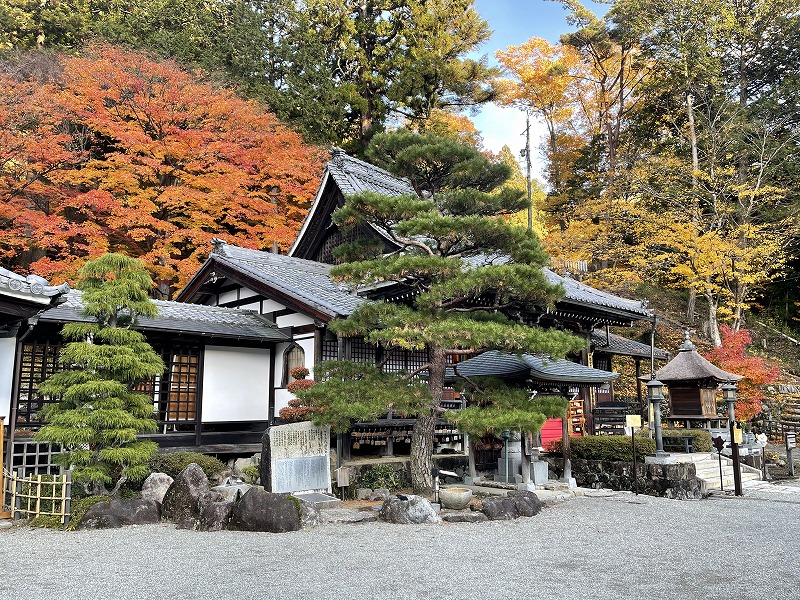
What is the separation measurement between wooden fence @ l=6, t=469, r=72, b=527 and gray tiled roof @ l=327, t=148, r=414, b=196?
363 inches

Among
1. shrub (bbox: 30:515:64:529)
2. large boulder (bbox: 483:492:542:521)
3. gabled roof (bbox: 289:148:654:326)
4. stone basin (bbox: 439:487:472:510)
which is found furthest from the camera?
gabled roof (bbox: 289:148:654:326)

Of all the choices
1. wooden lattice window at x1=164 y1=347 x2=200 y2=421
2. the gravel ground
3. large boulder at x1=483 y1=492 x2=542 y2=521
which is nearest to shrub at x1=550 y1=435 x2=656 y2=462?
the gravel ground

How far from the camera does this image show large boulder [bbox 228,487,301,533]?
7.72 meters

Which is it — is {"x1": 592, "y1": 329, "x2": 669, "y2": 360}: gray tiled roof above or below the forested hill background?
below

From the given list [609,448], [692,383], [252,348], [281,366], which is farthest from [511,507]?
[692,383]

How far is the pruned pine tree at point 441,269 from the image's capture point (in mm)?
9125

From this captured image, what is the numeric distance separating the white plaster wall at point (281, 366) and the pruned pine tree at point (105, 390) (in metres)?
4.12

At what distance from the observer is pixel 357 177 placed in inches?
650

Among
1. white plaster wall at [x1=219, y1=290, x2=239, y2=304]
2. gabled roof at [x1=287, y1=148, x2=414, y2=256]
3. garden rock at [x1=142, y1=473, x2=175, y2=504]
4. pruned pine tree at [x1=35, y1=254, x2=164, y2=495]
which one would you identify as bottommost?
garden rock at [x1=142, y1=473, x2=175, y2=504]

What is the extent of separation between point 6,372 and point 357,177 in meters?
9.97

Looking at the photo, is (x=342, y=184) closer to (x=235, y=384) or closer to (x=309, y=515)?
(x=235, y=384)

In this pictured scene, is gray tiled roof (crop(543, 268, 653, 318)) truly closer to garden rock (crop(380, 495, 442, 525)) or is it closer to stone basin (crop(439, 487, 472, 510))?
stone basin (crop(439, 487, 472, 510))

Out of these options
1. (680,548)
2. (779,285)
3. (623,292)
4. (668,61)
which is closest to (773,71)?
(668,61)

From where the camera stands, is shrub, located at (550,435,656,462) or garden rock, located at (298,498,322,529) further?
shrub, located at (550,435,656,462)
